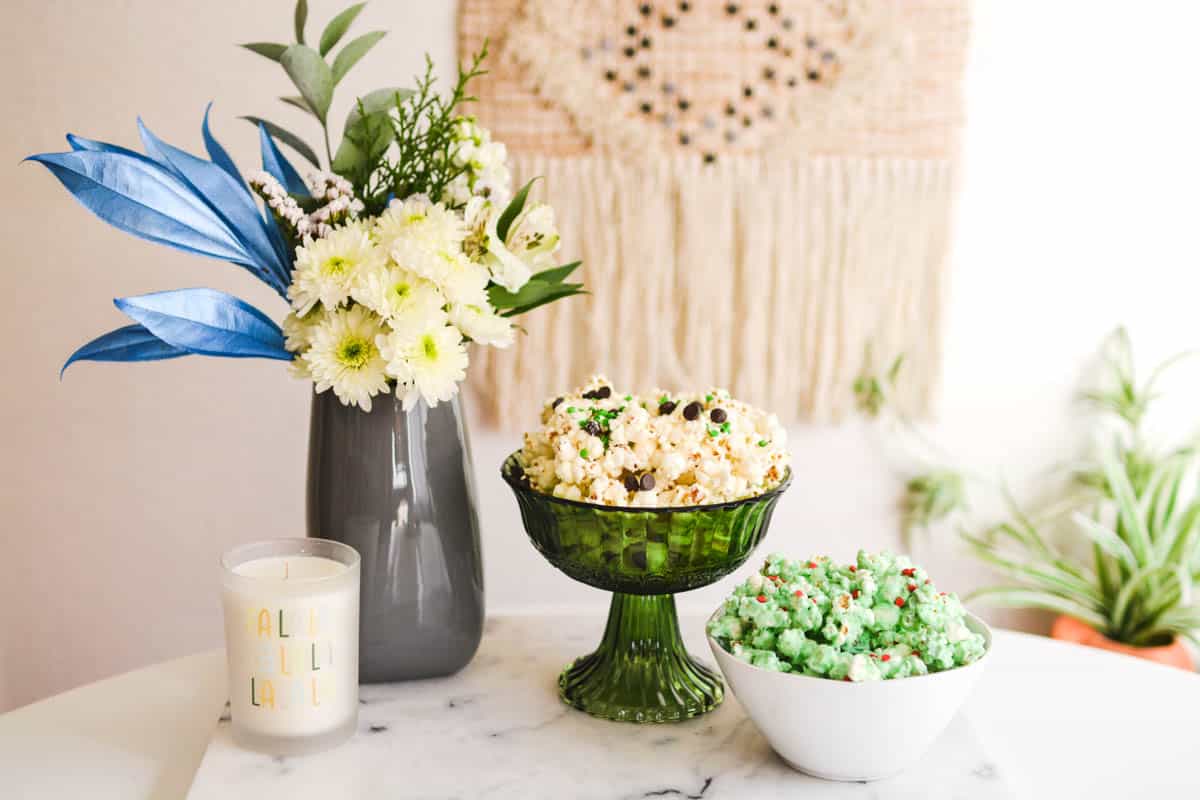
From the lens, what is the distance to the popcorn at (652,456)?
945 millimetres

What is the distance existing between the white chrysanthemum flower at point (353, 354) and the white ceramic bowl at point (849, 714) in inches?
14.5

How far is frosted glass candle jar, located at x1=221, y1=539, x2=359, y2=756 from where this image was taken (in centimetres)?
93

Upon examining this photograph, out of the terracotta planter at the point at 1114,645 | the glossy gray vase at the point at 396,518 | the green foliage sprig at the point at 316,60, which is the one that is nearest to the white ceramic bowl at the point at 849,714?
the glossy gray vase at the point at 396,518

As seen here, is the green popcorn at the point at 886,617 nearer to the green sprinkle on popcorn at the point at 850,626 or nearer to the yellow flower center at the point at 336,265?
the green sprinkle on popcorn at the point at 850,626

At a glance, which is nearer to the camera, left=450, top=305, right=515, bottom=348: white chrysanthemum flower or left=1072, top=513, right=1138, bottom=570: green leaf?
left=450, top=305, right=515, bottom=348: white chrysanthemum flower

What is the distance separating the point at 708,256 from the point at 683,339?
0.16m

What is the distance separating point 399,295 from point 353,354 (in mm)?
69

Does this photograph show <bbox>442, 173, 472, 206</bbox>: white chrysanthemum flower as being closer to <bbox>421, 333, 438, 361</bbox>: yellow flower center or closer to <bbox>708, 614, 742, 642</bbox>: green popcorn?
<bbox>421, 333, 438, 361</bbox>: yellow flower center

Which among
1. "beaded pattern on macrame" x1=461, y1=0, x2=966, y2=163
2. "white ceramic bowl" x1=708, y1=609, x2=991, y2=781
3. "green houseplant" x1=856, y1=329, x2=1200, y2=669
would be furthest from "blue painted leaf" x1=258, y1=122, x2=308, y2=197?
"green houseplant" x1=856, y1=329, x2=1200, y2=669

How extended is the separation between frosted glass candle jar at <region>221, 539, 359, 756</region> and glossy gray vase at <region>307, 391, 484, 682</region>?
76mm

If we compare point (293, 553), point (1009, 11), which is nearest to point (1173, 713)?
point (293, 553)

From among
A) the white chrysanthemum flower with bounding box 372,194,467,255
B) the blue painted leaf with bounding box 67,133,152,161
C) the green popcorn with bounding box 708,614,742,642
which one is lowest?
the green popcorn with bounding box 708,614,742,642

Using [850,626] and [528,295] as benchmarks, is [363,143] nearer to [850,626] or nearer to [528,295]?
[528,295]

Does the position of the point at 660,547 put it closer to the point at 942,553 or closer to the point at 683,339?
the point at 683,339
